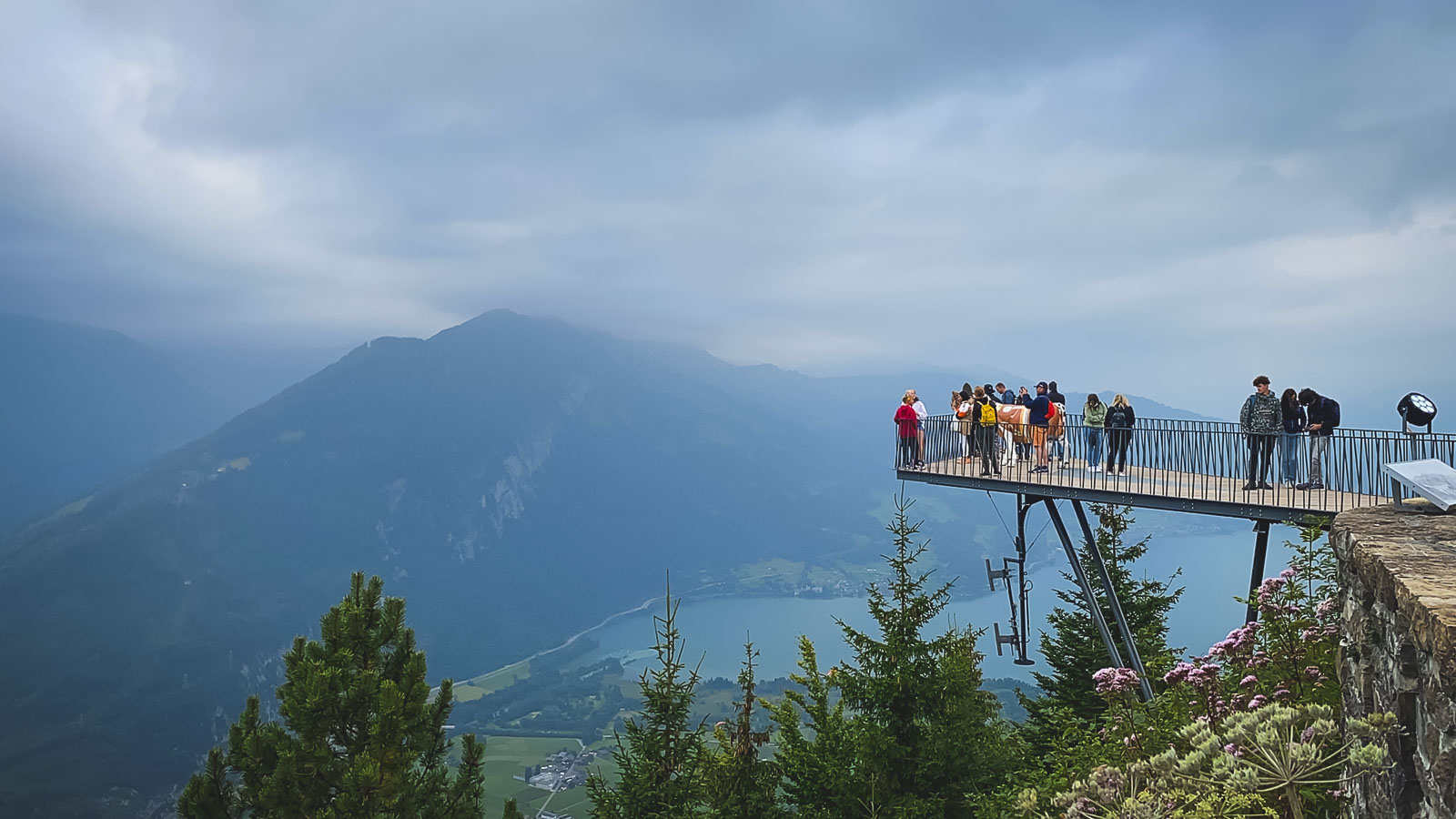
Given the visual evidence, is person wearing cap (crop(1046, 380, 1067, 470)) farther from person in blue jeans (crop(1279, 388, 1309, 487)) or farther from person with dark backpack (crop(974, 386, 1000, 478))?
person in blue jeans (crop(1279, 388, 1309, 487))

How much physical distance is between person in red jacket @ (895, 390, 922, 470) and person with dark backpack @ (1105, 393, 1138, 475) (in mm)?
3965

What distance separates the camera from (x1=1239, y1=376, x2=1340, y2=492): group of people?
11.5 m

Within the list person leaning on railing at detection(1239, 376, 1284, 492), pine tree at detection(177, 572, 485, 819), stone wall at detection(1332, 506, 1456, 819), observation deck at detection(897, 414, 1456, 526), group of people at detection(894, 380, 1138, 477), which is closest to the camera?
stone wall at detection(1332, 506, 1456, 819)

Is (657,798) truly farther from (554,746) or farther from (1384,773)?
(554,746)

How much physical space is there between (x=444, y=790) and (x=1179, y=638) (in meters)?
195

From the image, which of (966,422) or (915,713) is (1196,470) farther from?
(915,713)

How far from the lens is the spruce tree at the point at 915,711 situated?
8016mm

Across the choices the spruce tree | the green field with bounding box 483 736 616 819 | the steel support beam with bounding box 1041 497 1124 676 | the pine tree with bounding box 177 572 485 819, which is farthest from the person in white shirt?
the green field with bounding box 483 736 616 819

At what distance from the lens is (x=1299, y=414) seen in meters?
12.0

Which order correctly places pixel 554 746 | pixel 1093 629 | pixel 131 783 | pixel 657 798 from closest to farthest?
pixel 657 798 → pixel 1093 629 → pixel 131 783 → pixel 554 746

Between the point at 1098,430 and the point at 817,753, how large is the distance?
9.17 m

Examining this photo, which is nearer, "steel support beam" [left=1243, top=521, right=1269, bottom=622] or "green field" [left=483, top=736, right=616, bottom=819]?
"steel support beam" [left=1243, top=521, right=1269, bottom=622]

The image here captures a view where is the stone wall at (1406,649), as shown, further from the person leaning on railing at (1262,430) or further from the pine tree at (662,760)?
the person leaning on railing at (1262,430)

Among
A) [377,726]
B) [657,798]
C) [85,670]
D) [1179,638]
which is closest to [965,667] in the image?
[657,798]
